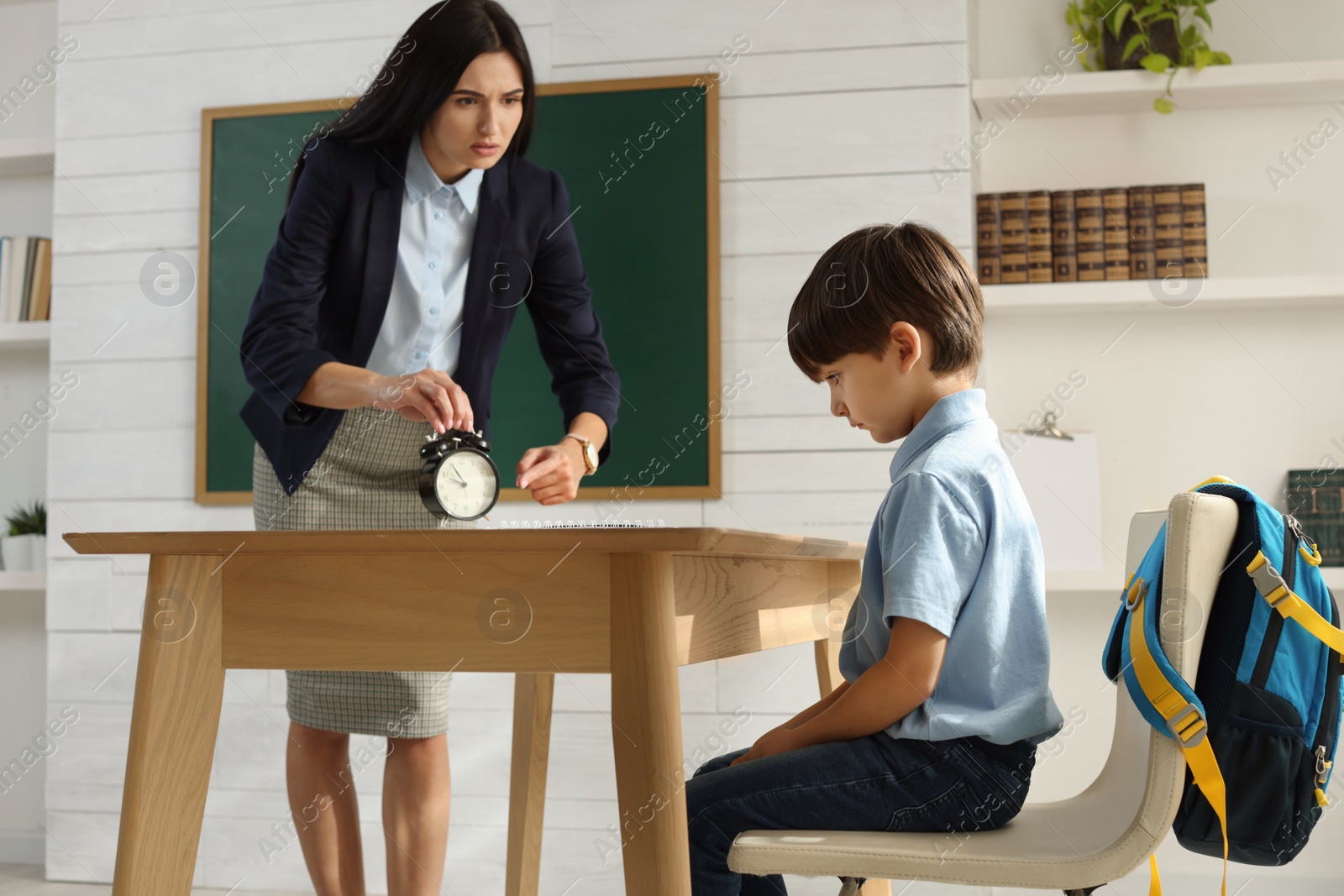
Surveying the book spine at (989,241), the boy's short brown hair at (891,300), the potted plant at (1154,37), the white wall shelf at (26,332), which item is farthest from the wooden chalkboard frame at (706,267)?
the boy's short brown hair at (891,300)

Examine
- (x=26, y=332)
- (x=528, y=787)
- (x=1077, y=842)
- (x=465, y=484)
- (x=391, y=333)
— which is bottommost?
(x=528, y=787)

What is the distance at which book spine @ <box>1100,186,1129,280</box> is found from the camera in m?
2.61

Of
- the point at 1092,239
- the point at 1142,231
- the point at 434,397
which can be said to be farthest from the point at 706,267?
the point at 434,397

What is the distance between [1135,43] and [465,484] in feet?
6.79

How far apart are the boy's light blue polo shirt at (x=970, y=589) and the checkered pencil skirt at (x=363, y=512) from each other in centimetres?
81

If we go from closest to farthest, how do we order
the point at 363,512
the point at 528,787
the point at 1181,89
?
1. the point at 363,512
2. the point at 528,787
3. the point at 1181,89

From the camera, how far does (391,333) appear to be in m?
1.78

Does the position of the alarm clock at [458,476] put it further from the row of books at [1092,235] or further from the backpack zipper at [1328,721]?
the row of books at [1092,235]

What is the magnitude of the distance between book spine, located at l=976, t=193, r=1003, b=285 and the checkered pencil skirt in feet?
4.89

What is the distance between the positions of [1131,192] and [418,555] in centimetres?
217

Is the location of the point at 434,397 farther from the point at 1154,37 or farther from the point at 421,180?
the point at 1154,37

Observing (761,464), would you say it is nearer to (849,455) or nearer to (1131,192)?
(849,455)

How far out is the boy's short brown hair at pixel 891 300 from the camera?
127 centimetres

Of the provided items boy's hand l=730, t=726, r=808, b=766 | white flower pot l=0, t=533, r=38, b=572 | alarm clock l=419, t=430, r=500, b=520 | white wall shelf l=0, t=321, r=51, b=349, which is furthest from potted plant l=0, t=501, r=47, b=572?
→ boy's hand l=730, t=726, r=808, b=766
